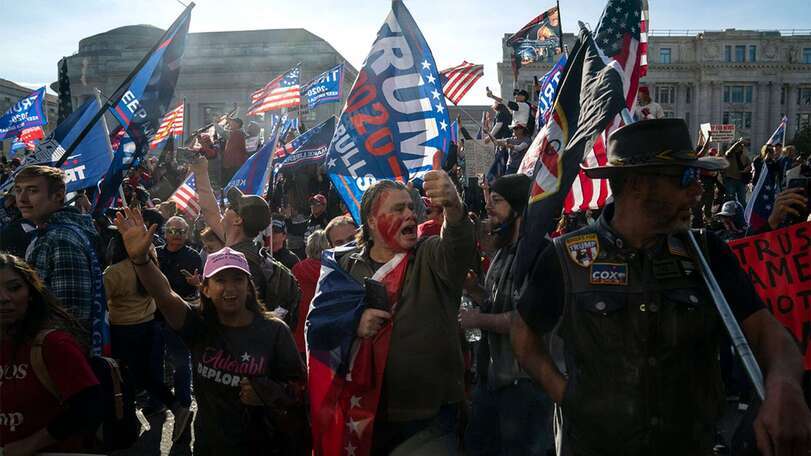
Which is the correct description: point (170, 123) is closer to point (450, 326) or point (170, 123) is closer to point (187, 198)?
point (187, 198)

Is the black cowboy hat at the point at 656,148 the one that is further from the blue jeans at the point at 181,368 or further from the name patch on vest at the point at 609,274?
the blue jeans at the point at 181,368

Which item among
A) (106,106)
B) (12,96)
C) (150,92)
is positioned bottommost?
(106,106)

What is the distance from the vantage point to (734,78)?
76.3 metres

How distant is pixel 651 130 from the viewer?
7.65ft

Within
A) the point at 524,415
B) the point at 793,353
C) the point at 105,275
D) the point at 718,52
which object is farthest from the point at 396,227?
the point at 718,52

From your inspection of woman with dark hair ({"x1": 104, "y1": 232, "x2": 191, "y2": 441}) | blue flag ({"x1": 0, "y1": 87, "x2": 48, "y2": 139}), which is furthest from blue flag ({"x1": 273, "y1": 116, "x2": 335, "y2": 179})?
blue flag ({"x1": 0, "y1": 87, "x2": 48, "y2": 139})

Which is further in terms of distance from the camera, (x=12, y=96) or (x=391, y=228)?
(x=12, y=96)

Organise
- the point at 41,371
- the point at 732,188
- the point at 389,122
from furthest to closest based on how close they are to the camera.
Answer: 1. the point at 732,188
2. the point at 389,122
3. the point at 41,371

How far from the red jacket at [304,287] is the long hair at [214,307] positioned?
136 cm

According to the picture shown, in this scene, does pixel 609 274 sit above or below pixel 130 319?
above

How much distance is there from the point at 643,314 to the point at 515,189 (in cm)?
183

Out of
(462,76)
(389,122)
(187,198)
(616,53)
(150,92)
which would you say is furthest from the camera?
(462,76)

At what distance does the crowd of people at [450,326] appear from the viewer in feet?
7.35

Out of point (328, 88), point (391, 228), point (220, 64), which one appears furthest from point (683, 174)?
point (220, 64)
